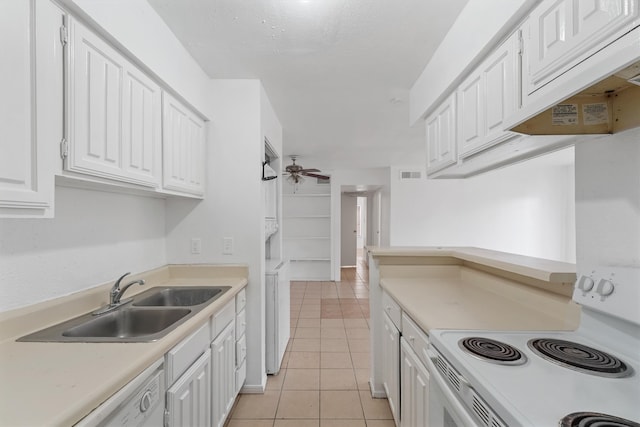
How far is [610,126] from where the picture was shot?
3.33 feet

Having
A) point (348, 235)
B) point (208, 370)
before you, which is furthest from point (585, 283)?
point (348, 235)

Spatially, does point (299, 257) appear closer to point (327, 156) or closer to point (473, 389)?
point (327, 156)

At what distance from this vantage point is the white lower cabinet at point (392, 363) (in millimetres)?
1819

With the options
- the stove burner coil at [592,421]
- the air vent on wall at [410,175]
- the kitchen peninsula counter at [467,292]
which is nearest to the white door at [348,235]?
the air vent on wall at [410,175]

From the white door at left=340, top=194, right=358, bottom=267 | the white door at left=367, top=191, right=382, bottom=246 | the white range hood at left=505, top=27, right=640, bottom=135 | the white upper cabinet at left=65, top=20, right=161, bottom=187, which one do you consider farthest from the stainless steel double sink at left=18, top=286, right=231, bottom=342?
the white door at left=340, top=194, right=358, bottom=267

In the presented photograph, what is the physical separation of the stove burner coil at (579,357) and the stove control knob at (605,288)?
198 millimetres

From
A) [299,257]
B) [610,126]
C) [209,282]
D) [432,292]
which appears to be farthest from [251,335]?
[299,257]

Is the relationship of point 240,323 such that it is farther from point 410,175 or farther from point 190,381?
point 410,175

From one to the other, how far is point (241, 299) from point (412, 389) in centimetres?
134

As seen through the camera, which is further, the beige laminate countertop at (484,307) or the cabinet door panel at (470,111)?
the cabinet door panel at (470,111)

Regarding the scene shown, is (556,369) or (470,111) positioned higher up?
(470,111)

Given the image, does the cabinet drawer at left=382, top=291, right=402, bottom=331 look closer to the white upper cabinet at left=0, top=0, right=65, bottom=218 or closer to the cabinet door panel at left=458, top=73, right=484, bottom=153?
the cabinet door panel at left=458, top=73, right=484, bottom=153

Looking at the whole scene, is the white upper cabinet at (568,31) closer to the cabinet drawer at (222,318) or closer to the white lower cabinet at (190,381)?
the white lower cabinet at (190,381)

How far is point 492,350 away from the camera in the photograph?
104 centimetres
